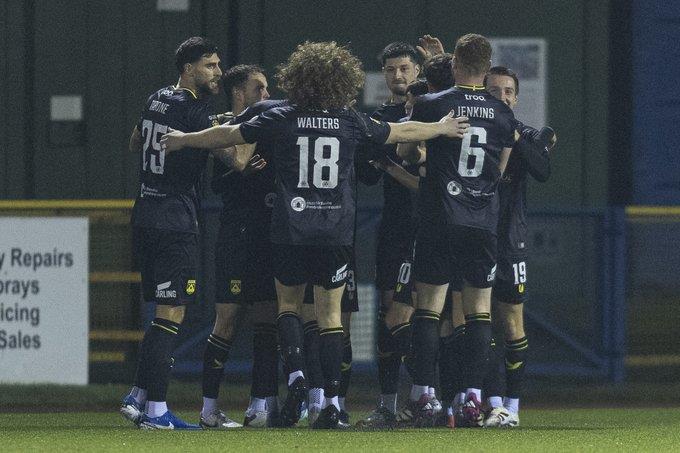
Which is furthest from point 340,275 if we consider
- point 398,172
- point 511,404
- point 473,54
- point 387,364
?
point 511,404

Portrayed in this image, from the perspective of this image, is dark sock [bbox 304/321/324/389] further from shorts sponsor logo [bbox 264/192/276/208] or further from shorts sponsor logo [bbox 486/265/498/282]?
shorts sponsor logo [bbox 486/265/498/282]

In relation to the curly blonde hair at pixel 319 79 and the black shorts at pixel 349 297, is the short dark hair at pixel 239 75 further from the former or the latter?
the black shorts at pixel 349 297

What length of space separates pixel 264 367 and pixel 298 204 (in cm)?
137

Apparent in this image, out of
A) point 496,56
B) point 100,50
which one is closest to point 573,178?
point 496,56

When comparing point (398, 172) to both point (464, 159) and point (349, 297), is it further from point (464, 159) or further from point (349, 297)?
point (349, 297)

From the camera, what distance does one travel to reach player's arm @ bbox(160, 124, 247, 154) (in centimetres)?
1002

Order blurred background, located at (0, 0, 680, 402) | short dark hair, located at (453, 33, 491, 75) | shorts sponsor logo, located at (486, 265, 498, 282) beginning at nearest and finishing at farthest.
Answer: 1. short dark hair, located at (453, 33, 491, 75)
2. shorts sponsor logo, located at (486, 265, 498, 282)
3. blurred background, located at (0, 0, 680, 402)

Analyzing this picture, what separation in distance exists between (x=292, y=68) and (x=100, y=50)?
6.24 m

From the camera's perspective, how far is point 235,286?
1082 cm

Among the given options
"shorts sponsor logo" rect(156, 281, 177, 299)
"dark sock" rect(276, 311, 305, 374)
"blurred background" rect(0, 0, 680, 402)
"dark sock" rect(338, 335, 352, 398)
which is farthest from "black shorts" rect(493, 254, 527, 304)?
"blurred background" rect(0, 0, 680, 402)

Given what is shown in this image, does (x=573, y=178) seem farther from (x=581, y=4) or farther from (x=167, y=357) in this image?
(x=167, y=357)

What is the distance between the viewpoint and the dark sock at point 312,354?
10.4m

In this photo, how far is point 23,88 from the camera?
52.3 ft

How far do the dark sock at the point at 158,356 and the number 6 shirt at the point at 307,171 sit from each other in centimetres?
87
